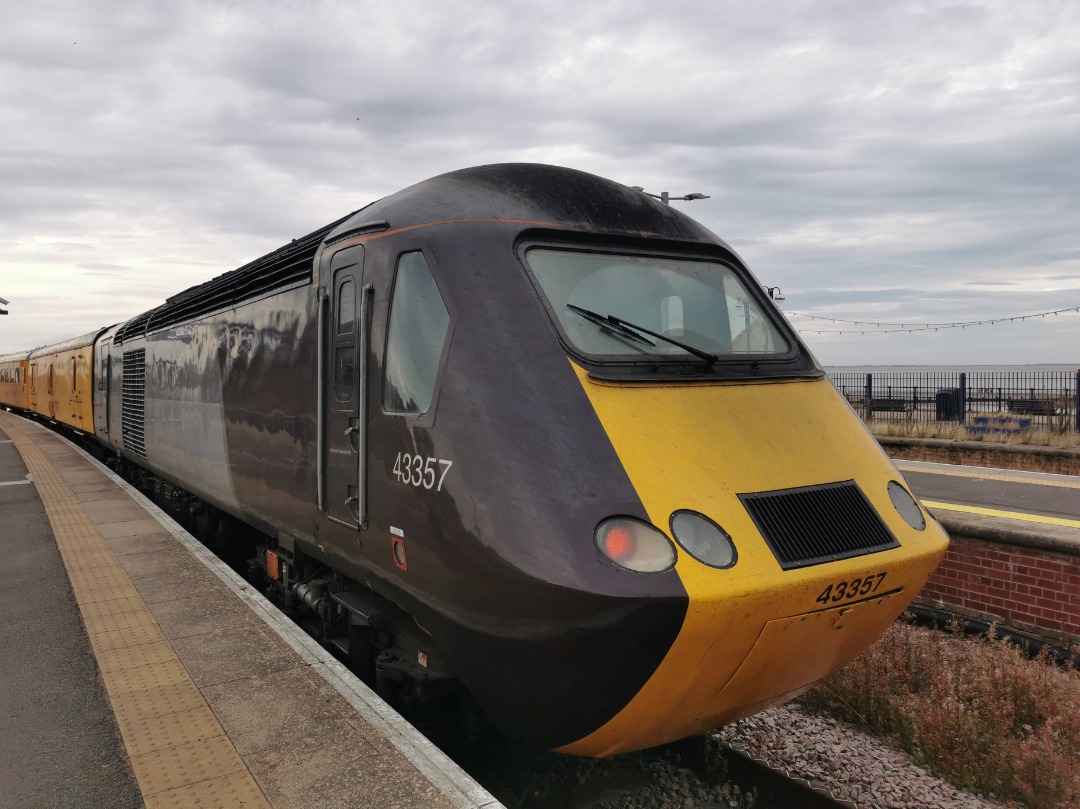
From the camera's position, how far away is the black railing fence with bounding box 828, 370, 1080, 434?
19641 millimetres

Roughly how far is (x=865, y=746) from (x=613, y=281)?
358 centimetres

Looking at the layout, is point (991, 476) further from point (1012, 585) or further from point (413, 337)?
point (413, 337)

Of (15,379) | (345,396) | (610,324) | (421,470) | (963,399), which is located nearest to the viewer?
(421,470)

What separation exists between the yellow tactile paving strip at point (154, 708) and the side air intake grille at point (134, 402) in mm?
4294

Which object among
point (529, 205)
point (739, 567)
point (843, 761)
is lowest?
point (843, 761)

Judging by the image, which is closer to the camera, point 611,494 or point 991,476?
point 611,494

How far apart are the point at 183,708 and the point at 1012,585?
618 cm

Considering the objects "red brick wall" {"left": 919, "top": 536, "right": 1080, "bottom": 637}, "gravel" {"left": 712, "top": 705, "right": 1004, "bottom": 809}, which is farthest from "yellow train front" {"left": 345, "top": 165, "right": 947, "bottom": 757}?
"red brick wall" {"left": 919, "top": 536, "right": 1080, "bottom": 637}

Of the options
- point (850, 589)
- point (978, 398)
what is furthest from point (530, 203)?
point (978, 398)

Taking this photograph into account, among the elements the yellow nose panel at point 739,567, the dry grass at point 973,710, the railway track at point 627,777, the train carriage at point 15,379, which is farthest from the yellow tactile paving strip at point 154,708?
the train carriage at point 15,379

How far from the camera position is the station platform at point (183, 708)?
3.51m

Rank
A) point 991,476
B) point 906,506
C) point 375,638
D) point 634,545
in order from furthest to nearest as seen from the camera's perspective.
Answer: point 991,476 < point 375,638 < point 906,506 < point 634,545

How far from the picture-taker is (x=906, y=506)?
13.6ft

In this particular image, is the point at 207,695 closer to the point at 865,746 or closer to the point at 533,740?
the point at 533,740
